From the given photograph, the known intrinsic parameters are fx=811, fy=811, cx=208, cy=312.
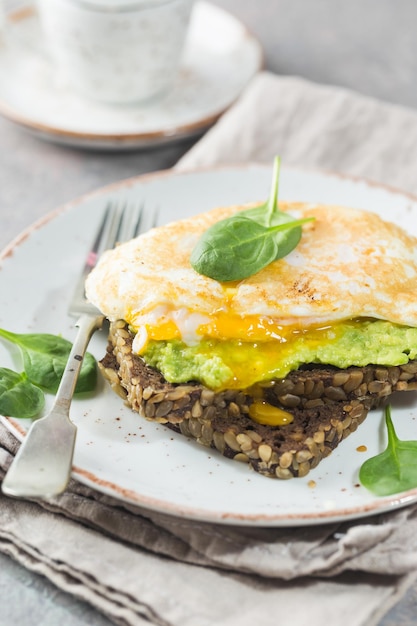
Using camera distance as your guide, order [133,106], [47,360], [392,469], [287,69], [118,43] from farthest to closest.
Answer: [287,69], [133,106], [118,43], [47,360], [392,469]

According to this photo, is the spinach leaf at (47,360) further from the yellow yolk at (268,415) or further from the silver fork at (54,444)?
the yellow yolk at (268,415)

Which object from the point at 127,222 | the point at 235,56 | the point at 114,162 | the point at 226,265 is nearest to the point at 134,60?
the point at 114,162

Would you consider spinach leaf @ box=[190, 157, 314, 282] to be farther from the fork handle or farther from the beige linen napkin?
the beige linen napkin

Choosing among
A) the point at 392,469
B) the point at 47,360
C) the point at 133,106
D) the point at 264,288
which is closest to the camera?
the point at 392,469

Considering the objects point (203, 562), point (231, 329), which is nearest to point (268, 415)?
point (231, 329)

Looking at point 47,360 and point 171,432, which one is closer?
point 171,432

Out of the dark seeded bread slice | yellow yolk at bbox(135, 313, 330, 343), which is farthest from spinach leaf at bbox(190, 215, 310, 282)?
the dark seeded bread slice

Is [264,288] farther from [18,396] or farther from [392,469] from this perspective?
[18,396]
